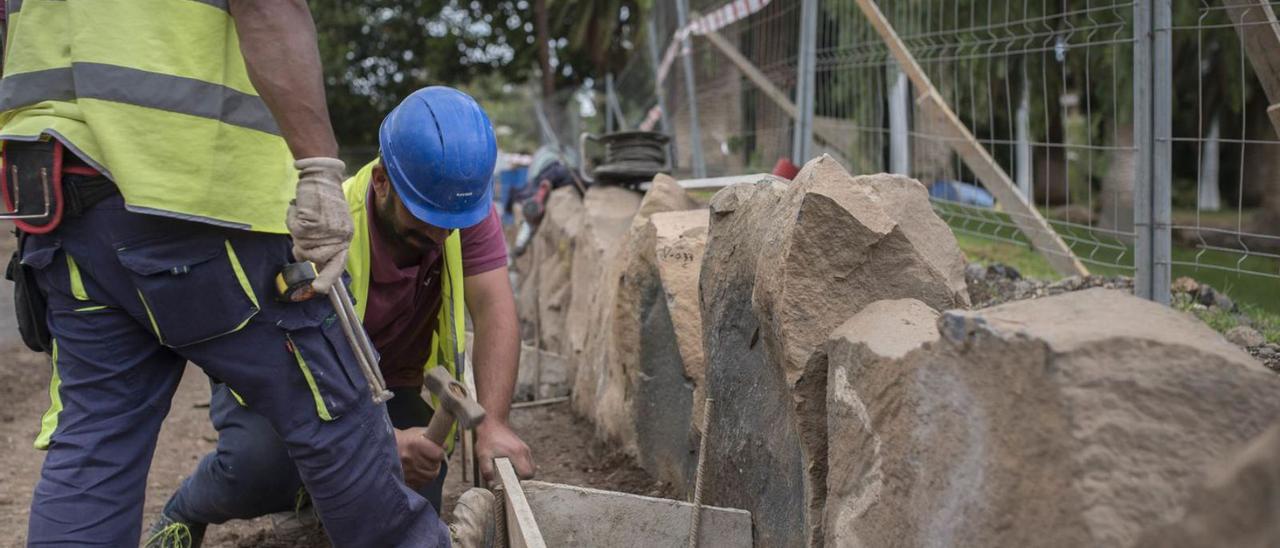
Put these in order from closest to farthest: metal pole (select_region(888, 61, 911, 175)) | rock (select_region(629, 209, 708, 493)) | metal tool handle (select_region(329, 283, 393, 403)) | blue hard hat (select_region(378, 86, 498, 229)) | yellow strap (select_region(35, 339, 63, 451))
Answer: yellow strap (select_region(35, 339, 63, 451)) < metal tool handle (select_region(329, 283, 393, 403)) < blue hard hat (select_region(378, 86, 498, 229)) < rock (select_region(629, 209, 708, 493)) < metal pole (select_region(888, 61, 911, 175))

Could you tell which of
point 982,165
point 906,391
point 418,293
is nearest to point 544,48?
point 982,165

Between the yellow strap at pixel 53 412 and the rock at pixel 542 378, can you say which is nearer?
the yellow strap at pixel 53 412

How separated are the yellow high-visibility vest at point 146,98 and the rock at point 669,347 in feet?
4.87

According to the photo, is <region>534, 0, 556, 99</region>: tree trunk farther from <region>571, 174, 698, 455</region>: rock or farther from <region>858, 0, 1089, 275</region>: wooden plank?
<region>858, 0, 1089, 275</region>: wooden plank

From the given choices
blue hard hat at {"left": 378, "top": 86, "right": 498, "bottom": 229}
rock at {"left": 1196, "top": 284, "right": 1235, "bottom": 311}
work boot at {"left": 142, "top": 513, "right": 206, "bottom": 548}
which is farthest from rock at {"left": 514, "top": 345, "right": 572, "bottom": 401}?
rock at {"left": 1196, "top": 284, "right": 1235, "bottom": 311}

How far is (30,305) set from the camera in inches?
80.0

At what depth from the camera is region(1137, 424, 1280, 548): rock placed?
0.95m

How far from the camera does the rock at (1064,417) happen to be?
1.22 m

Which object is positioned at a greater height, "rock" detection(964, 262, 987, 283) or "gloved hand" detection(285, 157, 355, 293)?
"gloved hand" detection(285, 157, 355, 293)

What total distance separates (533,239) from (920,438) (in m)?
6.91

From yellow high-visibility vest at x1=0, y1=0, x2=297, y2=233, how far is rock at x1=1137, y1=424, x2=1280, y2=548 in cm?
164

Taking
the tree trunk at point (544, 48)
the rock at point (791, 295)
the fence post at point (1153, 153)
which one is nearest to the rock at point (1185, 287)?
the fence post at point (1153, 153)

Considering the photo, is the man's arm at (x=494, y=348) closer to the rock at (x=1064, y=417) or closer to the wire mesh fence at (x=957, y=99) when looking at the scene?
the rock at (x=1064, y=417)

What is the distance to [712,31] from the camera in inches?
247
